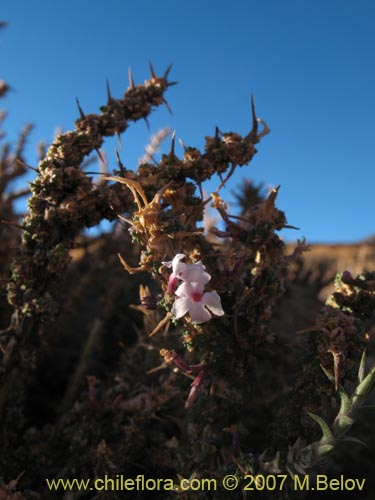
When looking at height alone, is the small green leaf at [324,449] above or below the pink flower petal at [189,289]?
below

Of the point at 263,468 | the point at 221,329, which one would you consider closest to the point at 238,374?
the point at 221,329

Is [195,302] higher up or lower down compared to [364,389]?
higher up

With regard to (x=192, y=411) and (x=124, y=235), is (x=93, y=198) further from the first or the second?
(x=124, y=235)

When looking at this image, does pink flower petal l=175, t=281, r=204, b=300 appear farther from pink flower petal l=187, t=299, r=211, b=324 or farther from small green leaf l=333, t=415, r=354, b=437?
small green leaf l=333, t=415, r=354, b=437

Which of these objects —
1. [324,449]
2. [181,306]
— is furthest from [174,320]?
[324,449]

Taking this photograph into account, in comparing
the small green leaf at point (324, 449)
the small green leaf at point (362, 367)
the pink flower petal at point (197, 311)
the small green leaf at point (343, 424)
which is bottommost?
the small green leaf at point (324, 449)

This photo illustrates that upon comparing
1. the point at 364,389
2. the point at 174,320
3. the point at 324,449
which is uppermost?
the point at 174,320

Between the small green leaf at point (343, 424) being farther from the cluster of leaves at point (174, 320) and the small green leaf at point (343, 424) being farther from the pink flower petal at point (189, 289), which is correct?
the pink flower petal at point (189, 289)

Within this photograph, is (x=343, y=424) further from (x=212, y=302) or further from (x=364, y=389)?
(x=212, y=302)

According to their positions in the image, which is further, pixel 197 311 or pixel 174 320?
pixel 174 320

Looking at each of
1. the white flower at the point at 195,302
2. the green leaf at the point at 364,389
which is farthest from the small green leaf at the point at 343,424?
the white flower at the point at 195,302
